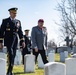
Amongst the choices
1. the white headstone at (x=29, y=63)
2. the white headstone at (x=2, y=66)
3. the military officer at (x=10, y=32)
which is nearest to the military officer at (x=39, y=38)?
the white headstone at (x=29, y=63)

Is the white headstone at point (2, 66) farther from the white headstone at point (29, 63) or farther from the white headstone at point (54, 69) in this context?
the white headstone at point (29, 63)

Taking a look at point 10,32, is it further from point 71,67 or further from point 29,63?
point 29,63

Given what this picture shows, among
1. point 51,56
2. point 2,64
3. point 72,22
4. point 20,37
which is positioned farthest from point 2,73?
point 72,22

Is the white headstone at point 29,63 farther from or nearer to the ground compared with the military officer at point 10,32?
nearer to the ground

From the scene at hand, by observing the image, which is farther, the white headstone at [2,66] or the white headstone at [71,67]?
the white headstone at [71,67]

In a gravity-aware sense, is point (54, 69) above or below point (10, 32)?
below

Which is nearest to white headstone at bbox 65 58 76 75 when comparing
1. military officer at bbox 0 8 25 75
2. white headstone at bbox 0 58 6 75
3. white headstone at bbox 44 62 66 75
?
military officer at bbox 0 8 25 75

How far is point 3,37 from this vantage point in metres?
9.47

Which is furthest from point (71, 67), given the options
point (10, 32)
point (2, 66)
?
point (2, 66)

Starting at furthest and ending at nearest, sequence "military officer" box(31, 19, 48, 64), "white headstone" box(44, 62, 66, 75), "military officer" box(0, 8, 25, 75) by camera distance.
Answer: "military officer" box(31, 19, 48, 64), "military officer" box(0, 8, 25, 75), "white headstone" box(44, 62, 66, 75)

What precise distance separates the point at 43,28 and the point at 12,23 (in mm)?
1741

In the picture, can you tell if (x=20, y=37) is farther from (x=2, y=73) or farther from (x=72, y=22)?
(x=72, y=22)

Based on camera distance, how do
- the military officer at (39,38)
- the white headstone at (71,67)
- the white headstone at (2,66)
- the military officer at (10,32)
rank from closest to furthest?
the white headstone at (2,66), the white headstone at (71,67), the military officer at (10,32), the military officer at (39,38)

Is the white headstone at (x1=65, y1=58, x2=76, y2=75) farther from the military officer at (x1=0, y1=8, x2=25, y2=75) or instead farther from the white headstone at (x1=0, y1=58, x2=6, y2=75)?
the white headstone at (x1=0, y1=58, x2=6, y2=75)
